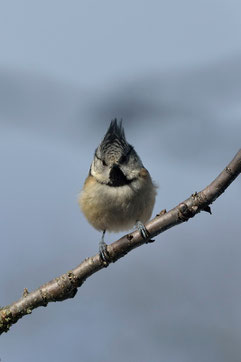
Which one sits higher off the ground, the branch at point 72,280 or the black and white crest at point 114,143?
the black and white crest at point 114,143

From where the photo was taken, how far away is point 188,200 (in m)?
2.21

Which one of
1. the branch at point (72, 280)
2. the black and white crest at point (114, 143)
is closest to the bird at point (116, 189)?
the black and white crest at point (114, 143)

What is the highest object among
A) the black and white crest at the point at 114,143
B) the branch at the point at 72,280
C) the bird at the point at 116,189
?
the black and white crest at the point at 114,143

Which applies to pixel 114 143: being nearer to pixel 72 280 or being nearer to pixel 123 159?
pixel 123 159

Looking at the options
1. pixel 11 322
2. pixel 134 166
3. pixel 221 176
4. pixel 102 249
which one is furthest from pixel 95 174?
pixel 221 176

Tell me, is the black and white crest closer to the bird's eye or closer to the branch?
the bird's eye

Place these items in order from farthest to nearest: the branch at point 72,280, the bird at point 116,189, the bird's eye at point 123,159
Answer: the bird's eye at point 123,159, the bird at point 116,189, the branch at point 72,280

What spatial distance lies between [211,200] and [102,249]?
0.70 metres

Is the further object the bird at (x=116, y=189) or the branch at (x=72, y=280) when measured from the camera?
the bird at (x=116, y=189)

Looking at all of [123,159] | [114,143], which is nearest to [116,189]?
[123,159]

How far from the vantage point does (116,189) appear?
12.2 ft

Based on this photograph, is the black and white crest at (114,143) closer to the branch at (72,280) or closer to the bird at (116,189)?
the bird at (116,189)

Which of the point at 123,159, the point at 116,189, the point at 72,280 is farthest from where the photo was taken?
the point at 123,159

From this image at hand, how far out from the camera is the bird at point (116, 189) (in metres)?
3.67
